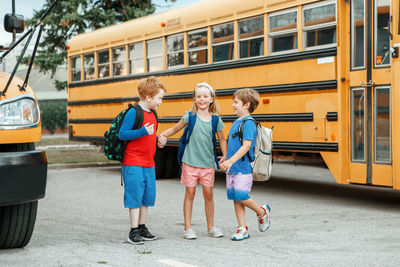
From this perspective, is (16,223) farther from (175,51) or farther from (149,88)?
(175,51)

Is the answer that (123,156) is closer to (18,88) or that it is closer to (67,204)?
(18,88)

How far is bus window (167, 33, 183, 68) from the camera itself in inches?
368

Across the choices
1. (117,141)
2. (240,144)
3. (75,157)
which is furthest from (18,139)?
(75,157)

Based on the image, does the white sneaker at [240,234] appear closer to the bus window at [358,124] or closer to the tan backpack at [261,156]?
the tan backpack at [261,156]

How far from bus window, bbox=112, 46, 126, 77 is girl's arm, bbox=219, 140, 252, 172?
606cm

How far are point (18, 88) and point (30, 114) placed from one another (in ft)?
0.64

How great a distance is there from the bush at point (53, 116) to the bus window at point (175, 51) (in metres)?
28.6

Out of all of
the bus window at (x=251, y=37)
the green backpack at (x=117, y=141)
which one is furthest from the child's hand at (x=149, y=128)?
the bus window at (x=251, y=37)

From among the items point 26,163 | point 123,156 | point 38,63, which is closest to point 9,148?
point 26,163

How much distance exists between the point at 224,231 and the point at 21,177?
6.85 feet

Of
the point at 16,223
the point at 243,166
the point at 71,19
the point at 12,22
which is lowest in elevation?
the point at 16,223

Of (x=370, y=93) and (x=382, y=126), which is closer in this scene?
(x=382, y=126)

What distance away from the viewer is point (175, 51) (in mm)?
9492

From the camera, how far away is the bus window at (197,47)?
886cm
